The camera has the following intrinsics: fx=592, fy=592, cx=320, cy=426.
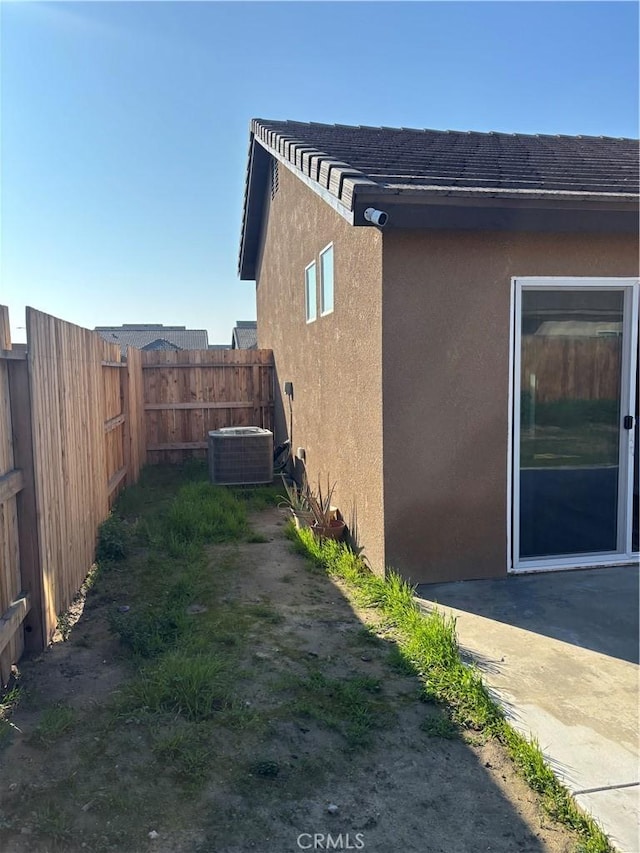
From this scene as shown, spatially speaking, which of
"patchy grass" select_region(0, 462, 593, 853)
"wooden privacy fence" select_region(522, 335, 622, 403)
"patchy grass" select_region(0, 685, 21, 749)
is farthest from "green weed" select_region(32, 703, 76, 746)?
"wooden privacy fence" select_region(522, 335, 622, 403)

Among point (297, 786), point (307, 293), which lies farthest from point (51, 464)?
point (307, 293)

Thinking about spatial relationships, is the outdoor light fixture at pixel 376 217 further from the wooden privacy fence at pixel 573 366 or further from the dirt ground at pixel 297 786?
the dirt ground at pixel 297 786

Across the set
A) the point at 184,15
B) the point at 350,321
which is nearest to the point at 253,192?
the point at 184,15

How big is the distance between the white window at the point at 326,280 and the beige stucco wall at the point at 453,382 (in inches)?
74.0

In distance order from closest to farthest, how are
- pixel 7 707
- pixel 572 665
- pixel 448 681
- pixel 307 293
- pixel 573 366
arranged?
pixel 7 707
pixel 448 681
pixel 572 665
pixel 573 366
pixel 307 293

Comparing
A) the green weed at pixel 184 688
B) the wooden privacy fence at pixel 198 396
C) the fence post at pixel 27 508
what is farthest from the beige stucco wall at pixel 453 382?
the wooden privacy fence at pixel 198 396

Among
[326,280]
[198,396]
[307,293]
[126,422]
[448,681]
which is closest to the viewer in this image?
[448,681]

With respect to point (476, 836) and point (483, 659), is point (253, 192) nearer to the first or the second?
point (483, 659)

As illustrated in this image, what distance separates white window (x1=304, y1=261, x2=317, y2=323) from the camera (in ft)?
24.1

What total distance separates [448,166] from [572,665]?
407cm

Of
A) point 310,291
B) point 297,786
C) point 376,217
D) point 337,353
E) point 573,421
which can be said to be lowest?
point 297,786

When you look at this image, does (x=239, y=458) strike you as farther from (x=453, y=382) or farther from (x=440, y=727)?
(x=440, y=727)

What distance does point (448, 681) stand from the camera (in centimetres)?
333

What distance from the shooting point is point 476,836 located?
2244 millimetres
